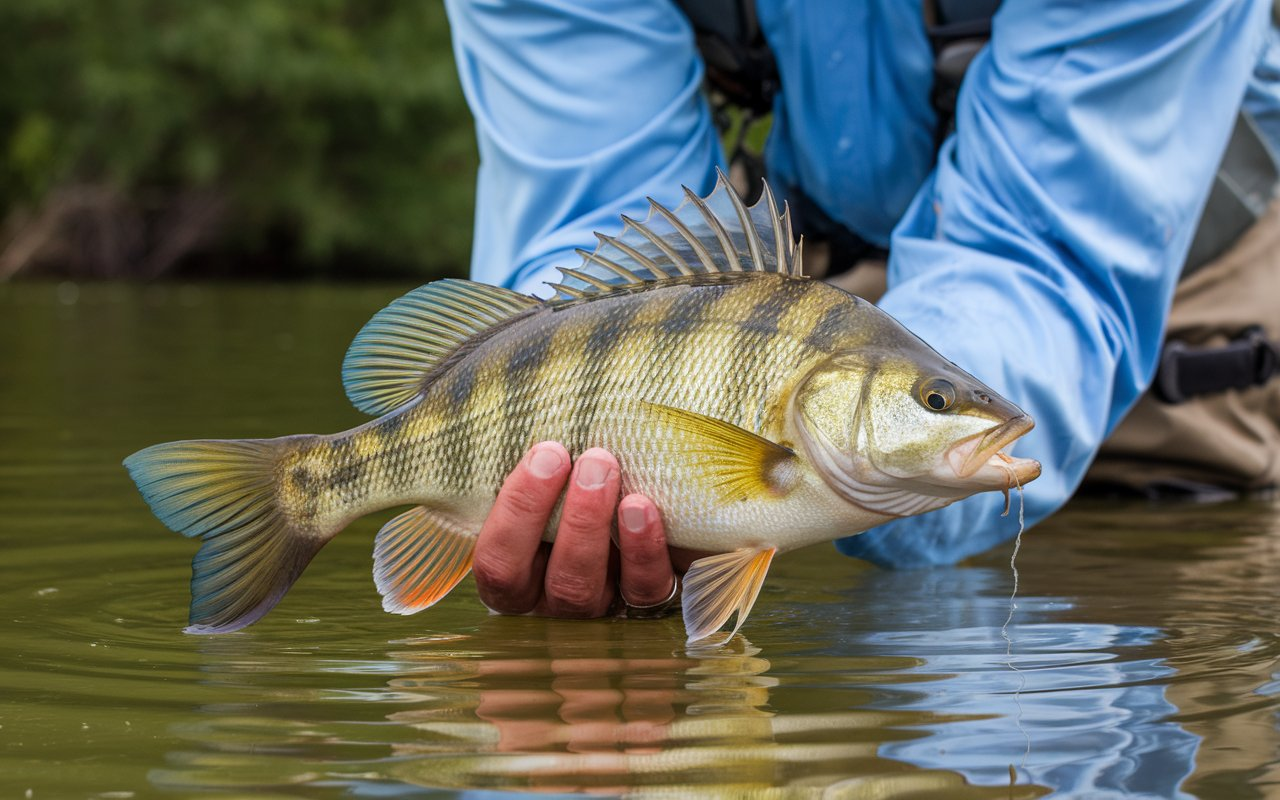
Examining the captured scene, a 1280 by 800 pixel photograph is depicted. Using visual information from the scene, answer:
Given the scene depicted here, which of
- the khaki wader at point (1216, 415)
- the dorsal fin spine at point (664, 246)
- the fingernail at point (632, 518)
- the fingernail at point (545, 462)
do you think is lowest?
the khaki wader at point (1216, 415)

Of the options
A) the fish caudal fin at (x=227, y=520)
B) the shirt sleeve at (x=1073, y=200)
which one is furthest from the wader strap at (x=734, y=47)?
the fish caudal fin at (x=227, y=520)

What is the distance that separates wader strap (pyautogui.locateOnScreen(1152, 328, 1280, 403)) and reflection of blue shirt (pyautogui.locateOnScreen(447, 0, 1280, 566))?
0.53 m

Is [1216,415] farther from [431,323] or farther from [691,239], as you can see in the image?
[431,323]

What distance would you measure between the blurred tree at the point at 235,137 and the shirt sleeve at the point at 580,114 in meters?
21.3

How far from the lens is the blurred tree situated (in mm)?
25703

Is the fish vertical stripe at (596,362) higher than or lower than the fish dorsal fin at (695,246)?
lower

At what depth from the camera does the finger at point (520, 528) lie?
2.41 m

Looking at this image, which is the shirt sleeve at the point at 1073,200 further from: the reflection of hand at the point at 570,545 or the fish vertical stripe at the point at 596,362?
the fish vertical stripe at the point at 596,362

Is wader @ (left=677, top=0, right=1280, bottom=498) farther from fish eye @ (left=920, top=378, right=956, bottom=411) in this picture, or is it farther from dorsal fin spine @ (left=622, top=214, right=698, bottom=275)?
fish eye @ (left=920, top=378, right=956, bottom=411)

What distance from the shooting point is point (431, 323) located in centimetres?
260

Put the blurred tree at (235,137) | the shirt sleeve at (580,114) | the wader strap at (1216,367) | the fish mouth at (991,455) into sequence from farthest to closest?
1. the blurred tree at (235,137)
2. the wader strap at (1216,367)
3. the shirt sleeve at (580,114)
4. the fish mouth at (991,455)

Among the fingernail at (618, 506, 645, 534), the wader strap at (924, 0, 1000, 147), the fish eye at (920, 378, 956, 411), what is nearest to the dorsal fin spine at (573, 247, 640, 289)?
the fingernail at (618, 506, 645, 534)

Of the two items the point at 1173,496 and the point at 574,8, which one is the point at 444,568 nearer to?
the point at 574,8

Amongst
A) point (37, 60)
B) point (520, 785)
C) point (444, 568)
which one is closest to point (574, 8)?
point (444, 568)
